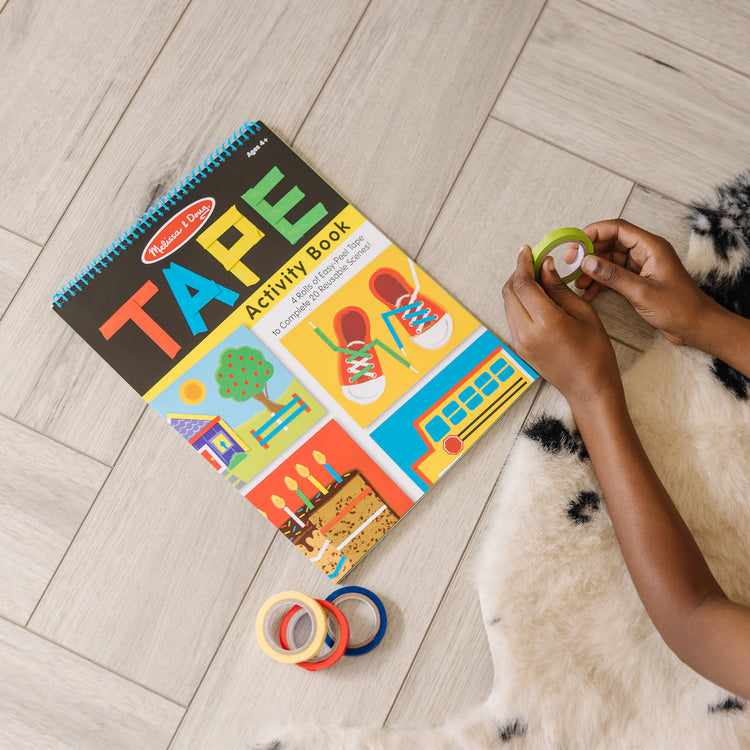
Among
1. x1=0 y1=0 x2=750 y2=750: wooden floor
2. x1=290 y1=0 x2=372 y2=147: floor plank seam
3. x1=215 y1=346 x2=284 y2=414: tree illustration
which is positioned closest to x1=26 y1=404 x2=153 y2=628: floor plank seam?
x1=0 y1=0 x2=750 y2=750: wooden floor

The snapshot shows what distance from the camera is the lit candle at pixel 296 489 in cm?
78

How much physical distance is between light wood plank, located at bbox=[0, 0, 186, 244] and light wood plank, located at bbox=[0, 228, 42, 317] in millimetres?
13

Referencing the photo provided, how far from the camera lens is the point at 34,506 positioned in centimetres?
79

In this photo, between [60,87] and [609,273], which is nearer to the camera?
[609,273]

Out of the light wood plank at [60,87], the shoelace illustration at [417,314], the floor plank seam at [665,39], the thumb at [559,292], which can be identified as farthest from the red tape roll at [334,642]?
the floor plank seam at [665,39]

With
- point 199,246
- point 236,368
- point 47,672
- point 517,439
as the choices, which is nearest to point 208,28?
point 199,246

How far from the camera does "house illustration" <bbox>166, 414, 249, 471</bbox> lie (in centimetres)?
79

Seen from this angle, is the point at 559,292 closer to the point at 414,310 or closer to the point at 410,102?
the point at 414,310

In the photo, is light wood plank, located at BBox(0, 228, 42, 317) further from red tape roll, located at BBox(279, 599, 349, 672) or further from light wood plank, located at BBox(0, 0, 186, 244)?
red tape roll, located at BBox(279, 599, 349, 672)

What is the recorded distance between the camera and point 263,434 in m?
0.79

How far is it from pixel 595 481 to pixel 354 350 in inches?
13.5

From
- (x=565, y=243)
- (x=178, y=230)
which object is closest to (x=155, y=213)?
(x=178, y=230)

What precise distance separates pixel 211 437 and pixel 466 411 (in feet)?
1.06

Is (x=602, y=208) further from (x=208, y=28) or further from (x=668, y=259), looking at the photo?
(x=208, y=28)
